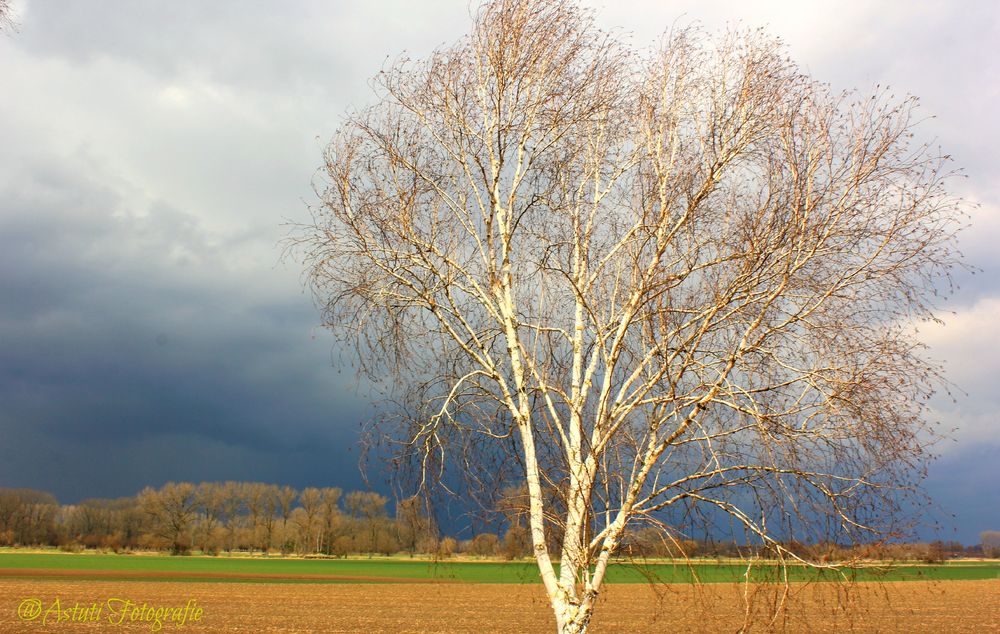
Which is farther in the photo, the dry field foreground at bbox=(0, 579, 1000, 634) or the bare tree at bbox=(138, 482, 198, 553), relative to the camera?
the bare tree at bbox=(138, 482, 198, 553)

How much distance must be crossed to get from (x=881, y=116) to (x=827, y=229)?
1131 millimetres

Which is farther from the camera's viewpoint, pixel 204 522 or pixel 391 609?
pixel 204 522

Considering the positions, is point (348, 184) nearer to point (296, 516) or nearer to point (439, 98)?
point (439, 98)

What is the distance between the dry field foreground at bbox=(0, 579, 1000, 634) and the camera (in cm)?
2666

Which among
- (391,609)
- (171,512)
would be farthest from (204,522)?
(391,609)

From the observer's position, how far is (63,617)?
2744 centimetres

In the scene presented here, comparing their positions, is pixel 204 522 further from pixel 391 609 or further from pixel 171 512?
pixel 391 609

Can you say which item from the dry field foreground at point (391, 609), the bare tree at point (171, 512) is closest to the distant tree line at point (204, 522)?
the bare tree at point (171, 512)

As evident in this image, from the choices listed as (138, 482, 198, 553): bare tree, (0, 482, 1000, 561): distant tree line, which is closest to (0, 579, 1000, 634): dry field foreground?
(0, 482, 1000, 561): distant tree line

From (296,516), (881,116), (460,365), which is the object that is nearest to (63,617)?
(460,365)

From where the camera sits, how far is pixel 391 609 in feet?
117

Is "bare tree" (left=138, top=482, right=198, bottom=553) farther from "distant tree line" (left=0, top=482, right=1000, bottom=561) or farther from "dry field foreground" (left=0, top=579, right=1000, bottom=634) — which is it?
"dry field foreground" (left=0, top=579, right=1000, bottom=634)

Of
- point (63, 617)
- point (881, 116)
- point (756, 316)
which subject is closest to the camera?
point (881, 116)

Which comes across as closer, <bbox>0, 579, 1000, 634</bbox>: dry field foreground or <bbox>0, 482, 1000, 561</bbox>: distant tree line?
<bbox>0, 579, 1000, 634</bbox>: dry field foreground
